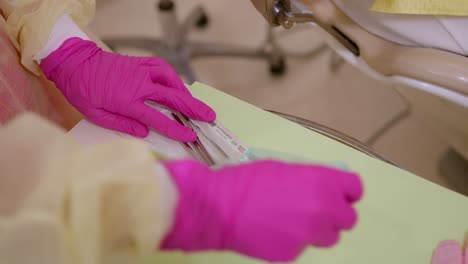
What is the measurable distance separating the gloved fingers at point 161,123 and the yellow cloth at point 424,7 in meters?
0.39

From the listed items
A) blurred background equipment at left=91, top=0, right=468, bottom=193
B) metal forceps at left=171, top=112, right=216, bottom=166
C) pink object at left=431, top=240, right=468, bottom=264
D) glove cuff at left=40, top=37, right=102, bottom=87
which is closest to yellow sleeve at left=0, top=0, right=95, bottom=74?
glove cuff at left=40, top=37, right=102, bottom=87

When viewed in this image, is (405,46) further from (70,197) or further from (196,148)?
(70,197)

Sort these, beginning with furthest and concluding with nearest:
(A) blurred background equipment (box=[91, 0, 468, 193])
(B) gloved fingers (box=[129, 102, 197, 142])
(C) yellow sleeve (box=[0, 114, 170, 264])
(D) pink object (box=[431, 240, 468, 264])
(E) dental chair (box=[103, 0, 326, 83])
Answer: (E) dental chair (box=[103, 0, 326, 83]), (A) blurred background equipment (box=[91, 0, 468, 193]), (B) gloved fingers (box=[129, 102, 197, 142]), (D) pink object (box=[431, 240, 468, 264]), (C) yellow sleeve (box=[0, 114, 170, 264])

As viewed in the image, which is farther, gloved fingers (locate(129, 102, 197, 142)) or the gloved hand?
gloved fingers (locate(129, 102, 197, 142))

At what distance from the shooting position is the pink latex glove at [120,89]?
0.71 meters

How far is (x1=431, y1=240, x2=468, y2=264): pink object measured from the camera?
1.96 ft

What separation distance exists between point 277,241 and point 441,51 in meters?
0.53

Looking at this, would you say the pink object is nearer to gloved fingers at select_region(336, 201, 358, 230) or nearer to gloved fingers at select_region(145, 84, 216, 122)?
gloved fingers at select_region(336, 201, 358, 230)

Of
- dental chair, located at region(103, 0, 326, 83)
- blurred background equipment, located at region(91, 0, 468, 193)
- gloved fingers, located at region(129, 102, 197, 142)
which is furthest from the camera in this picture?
dental chair, located at region(103, 0, 326, 83)

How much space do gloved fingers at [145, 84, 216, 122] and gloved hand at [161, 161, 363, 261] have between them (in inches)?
11.2

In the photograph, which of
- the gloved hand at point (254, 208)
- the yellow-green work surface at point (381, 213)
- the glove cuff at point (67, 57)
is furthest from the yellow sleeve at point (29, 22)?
the gloved hand at point (254, 208)

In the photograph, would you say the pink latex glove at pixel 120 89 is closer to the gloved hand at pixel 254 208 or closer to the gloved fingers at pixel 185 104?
the gloved fingers at pixel 185 104

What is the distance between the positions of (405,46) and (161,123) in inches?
18.0

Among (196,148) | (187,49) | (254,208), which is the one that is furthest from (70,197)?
(187,49)
